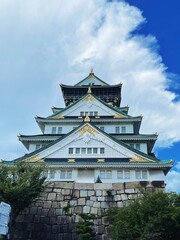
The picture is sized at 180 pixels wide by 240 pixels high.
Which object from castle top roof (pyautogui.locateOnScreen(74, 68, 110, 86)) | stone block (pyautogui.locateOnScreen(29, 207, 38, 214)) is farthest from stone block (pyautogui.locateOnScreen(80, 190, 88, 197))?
castle top roof (pyautogui.locateOnScreen(74, 68, 110, 86))

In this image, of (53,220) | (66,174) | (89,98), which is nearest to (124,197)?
(53,220)

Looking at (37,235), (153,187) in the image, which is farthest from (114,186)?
(37,235)

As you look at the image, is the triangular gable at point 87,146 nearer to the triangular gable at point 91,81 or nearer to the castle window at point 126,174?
the castle window at point 126,174

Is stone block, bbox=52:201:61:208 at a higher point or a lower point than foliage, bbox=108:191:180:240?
higher

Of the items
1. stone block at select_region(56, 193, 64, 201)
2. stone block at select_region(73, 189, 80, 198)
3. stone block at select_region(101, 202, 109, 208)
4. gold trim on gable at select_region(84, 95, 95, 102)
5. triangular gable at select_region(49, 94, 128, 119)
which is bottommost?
stone block at select_region(101, 202, 109, 208)

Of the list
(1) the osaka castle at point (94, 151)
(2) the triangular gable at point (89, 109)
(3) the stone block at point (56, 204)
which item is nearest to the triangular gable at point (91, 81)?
(2) the triangular gable at point (89, 109)

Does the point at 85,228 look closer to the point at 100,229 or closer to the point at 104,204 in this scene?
the point at 100,229

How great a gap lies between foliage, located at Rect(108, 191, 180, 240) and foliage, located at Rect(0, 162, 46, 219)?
13.3 ft

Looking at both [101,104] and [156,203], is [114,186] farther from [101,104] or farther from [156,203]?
[101,104]

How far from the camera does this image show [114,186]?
56.1 feet

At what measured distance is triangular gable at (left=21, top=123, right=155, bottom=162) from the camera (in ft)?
83.4

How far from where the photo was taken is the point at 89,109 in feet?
106

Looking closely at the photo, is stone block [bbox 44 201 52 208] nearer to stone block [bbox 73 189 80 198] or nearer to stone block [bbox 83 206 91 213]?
stone block [bbox 73 189 80 198]

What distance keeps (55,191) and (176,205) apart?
6.92m
